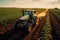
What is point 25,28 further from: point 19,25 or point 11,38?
point 11,38

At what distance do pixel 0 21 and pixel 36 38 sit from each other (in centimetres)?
902

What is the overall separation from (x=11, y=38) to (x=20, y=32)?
220 centimetres

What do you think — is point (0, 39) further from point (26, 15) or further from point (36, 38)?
point (26, 15)

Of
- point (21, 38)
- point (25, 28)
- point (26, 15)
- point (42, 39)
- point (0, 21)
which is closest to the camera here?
point (42, 39)

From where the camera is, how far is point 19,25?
13.2m

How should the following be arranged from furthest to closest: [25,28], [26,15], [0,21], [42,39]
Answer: [0,21]
[26,15]
[25,28]
[42,39]

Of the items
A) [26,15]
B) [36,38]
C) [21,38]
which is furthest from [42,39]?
[26,15]

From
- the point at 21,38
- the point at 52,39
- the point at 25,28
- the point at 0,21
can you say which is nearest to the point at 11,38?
the point at 21,38

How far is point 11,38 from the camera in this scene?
1141 cm

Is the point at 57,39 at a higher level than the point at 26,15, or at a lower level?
lower

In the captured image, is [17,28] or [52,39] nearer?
[52,39]

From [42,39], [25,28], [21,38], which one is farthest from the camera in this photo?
[25,28]

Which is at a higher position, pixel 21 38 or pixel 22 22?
pixel 22 22

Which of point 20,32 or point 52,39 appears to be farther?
point 20,32
